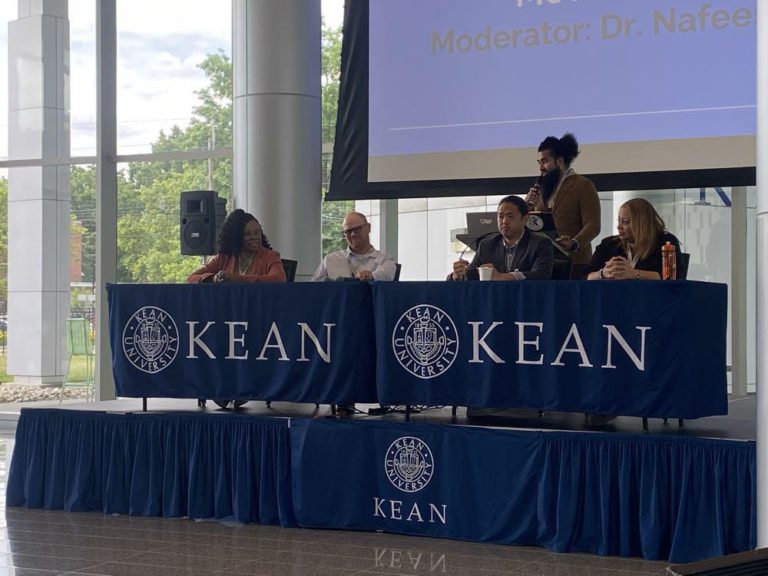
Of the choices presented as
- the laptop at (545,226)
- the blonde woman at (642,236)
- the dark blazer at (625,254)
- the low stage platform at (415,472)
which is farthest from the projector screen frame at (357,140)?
the blonde woman at (642,236)

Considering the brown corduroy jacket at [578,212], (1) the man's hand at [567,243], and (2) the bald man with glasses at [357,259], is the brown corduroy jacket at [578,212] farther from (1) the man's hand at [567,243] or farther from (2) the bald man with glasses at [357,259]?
(2) the bald man with glasses at [357,259]

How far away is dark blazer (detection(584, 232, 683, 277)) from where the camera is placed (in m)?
4.97

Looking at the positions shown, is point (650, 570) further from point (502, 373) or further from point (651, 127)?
point (651, 127)

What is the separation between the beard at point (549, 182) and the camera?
5840 millimetres

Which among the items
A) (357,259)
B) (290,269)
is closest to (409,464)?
(357,259)

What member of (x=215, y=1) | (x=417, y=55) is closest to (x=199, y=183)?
(x=215, y=1)

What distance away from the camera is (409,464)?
501 centimetres

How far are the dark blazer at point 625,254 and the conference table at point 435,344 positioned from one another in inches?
13.0

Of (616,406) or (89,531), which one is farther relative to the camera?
(89,531)

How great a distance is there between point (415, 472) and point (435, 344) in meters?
0.59

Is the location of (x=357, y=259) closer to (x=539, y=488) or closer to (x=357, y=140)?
(x=539, y=488)

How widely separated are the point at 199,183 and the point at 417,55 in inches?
106

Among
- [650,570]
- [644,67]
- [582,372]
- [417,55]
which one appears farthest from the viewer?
[417,55]

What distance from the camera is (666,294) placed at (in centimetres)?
446
